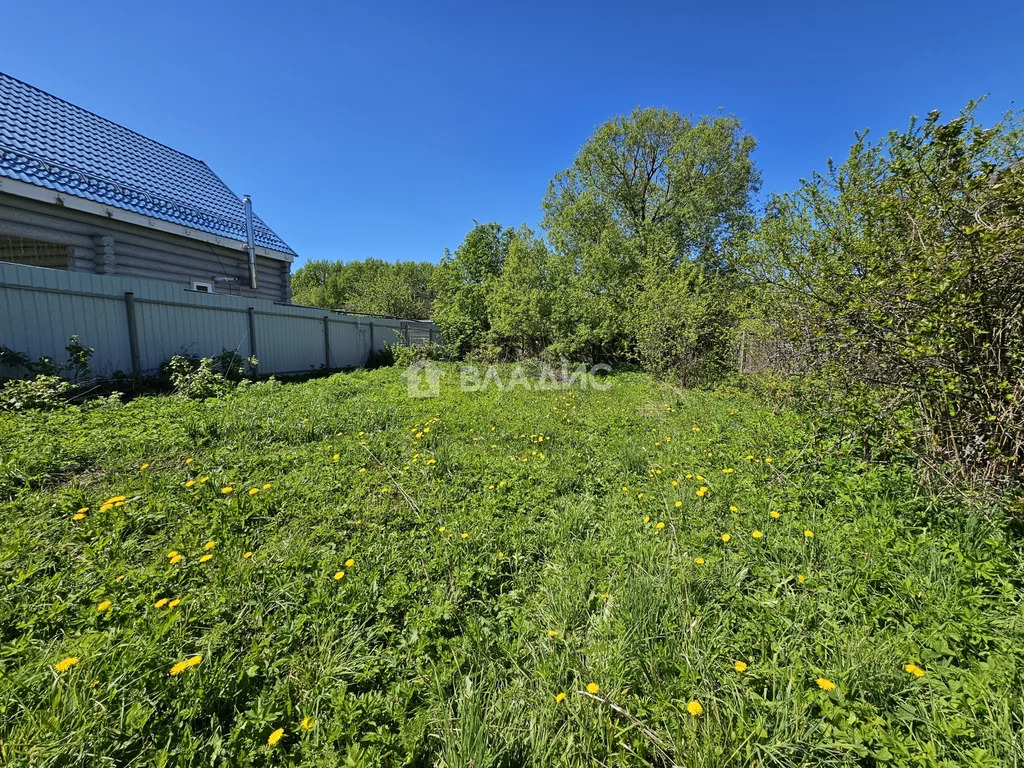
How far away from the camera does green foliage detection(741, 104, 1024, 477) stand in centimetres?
210

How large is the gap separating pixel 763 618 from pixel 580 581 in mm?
854

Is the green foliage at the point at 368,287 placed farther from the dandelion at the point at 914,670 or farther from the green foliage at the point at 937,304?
the dandelion at the point at 914,670

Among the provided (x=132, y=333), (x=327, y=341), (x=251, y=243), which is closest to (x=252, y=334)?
(x=132, y=333)

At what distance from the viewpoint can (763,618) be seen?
1832mm

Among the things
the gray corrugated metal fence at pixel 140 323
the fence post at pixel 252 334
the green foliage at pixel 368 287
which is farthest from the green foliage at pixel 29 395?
the green foliage at pixel 368 287

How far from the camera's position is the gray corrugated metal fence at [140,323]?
4898 mm

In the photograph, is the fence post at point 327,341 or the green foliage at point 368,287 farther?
the green foliage at point 368,287

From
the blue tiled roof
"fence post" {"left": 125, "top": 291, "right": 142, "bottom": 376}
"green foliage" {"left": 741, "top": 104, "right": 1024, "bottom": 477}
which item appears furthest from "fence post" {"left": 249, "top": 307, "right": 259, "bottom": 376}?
"green foliage" {"left": 741, "top": 104, "right": 1024, "bottom": 477}

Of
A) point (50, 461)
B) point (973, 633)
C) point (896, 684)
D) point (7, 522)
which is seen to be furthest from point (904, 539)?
point (50, 461)

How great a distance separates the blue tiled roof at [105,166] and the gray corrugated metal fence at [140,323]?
2154mm

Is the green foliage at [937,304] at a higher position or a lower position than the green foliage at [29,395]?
higher

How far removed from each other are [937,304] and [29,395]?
313 inches

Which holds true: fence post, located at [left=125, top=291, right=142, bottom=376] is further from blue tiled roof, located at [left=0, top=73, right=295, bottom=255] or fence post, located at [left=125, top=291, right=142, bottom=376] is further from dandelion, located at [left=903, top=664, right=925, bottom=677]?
dandelion, located at [left=903, top=664, right=925, bottom=677]

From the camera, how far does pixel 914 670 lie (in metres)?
1.46
